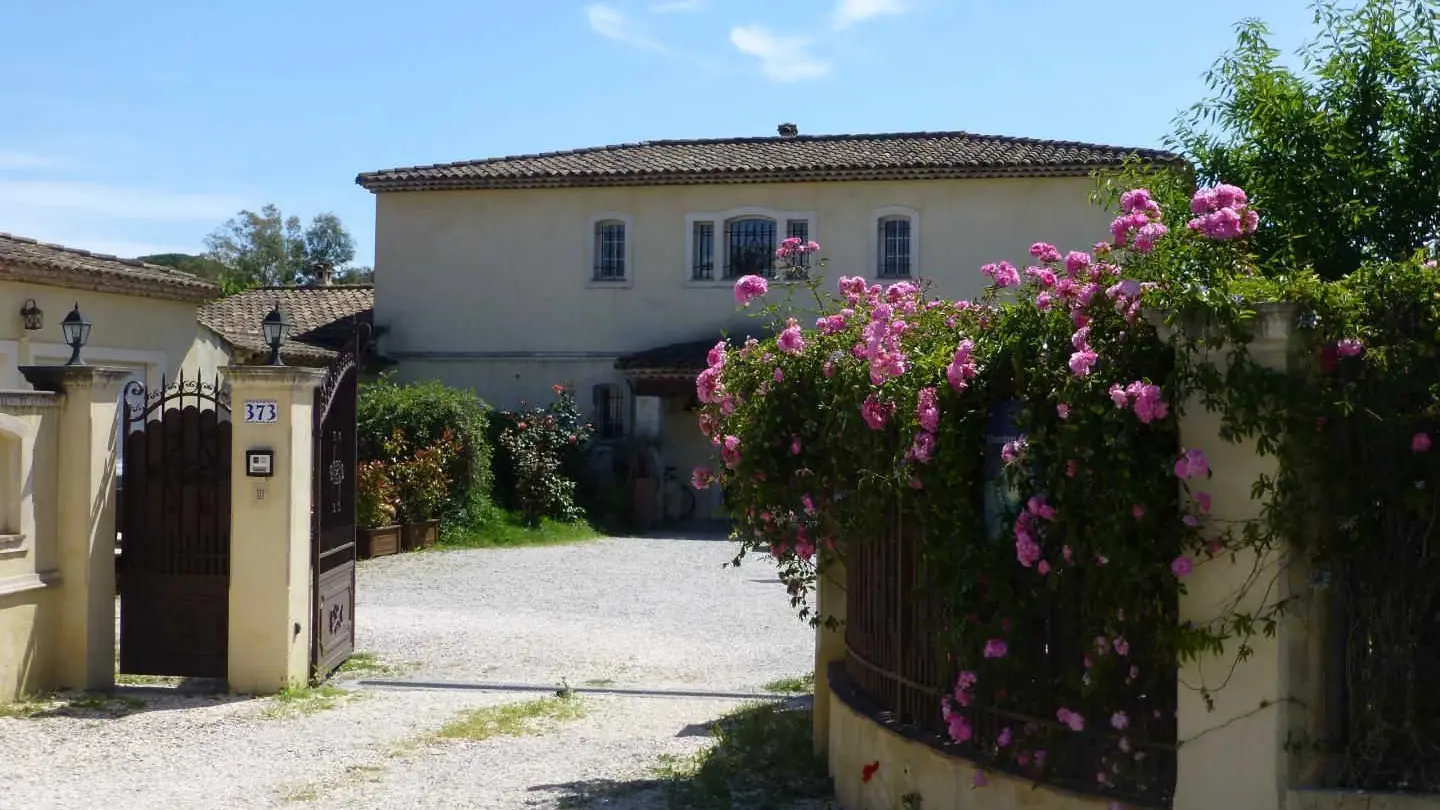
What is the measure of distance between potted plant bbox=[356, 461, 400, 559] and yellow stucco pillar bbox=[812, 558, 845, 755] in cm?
1216

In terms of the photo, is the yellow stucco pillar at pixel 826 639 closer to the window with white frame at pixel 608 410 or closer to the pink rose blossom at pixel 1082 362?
the pink rose blossom at pixel 1082 362

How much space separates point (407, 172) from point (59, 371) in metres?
17.9

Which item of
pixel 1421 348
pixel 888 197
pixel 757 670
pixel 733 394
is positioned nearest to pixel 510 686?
pixel 757 670

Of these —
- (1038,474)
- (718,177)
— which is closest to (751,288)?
(1038,474)

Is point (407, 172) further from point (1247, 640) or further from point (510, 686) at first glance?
point (1247, 640)

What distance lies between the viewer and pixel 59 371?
359 inches

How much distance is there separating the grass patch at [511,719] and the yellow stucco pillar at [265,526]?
141 cm

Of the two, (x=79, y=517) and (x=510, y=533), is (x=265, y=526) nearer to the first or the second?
(x=79, y=517)

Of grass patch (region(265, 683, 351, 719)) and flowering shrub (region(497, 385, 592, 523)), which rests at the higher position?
flowering shrub (region(497, 385, 592, 523))

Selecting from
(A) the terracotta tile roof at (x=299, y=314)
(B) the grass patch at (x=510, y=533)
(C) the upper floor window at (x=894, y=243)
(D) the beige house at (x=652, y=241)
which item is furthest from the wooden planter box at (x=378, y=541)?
(C) the upper floor window at (x=894, y=243)

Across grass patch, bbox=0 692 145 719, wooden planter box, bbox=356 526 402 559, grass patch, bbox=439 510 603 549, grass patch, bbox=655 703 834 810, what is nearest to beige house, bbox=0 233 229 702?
grass patch, bbox=0 692 145 719

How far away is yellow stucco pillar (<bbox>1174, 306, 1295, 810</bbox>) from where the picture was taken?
450 cm

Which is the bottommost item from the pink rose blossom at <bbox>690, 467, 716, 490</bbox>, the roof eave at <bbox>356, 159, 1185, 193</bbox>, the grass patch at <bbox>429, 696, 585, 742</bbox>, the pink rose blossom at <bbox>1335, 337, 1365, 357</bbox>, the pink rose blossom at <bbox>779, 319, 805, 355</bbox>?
the grass patch at <bbox>429, 696, 585, 742</bbox>

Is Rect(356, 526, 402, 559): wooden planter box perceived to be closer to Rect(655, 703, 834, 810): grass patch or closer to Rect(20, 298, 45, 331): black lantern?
Rect(20, 298, 45, 331): black lantern
